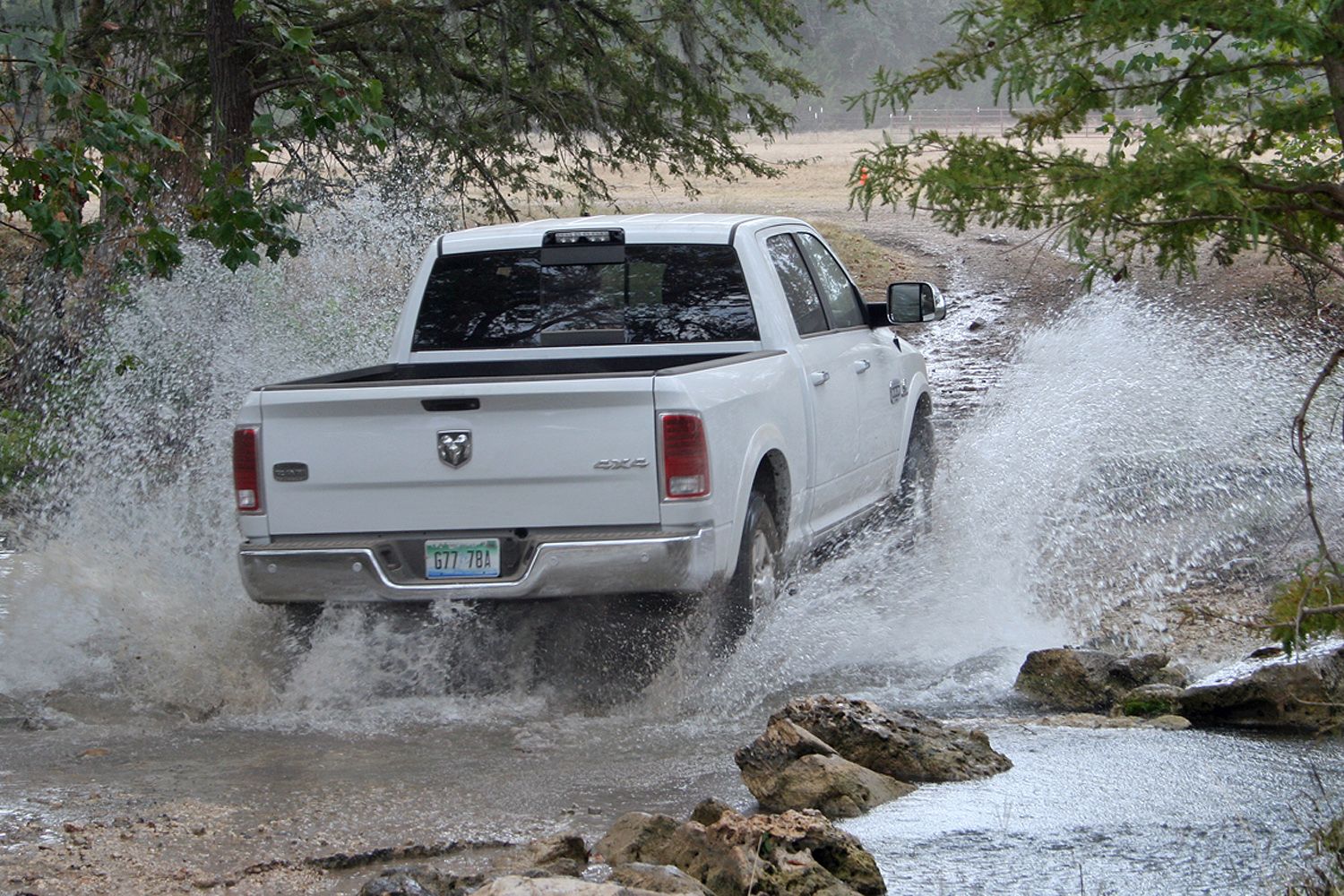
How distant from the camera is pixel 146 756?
577cm

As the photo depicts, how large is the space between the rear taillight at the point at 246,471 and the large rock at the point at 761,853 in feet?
7.95

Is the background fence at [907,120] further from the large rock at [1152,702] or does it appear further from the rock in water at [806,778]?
the rock in water at [806,778]

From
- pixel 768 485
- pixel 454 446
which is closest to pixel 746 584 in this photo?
pixel 768 485

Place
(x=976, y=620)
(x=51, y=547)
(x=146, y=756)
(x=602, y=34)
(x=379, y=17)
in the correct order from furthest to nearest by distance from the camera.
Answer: (x=602, y=34) → (x=379, y=17) → (x=51, y=547) → (x=976, y=620) → (x=146, y=756)

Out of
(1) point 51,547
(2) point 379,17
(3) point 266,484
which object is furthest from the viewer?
(2) point 379,17

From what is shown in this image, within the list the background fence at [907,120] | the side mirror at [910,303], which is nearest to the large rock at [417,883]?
the side mirror at [910,303]

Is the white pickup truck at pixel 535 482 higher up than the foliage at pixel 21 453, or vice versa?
the white pickup truck at pixel 535 482

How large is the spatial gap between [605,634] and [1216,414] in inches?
269

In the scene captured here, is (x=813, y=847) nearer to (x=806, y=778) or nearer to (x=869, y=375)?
(x=806, y=778)

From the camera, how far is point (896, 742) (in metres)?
5.45

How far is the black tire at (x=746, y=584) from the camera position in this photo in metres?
6.46

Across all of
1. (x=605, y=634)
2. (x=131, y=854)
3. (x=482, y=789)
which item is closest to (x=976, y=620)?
(x=605, y=634)

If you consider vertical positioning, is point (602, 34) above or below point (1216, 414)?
above

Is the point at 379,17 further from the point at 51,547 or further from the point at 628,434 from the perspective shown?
the point at 628,434
